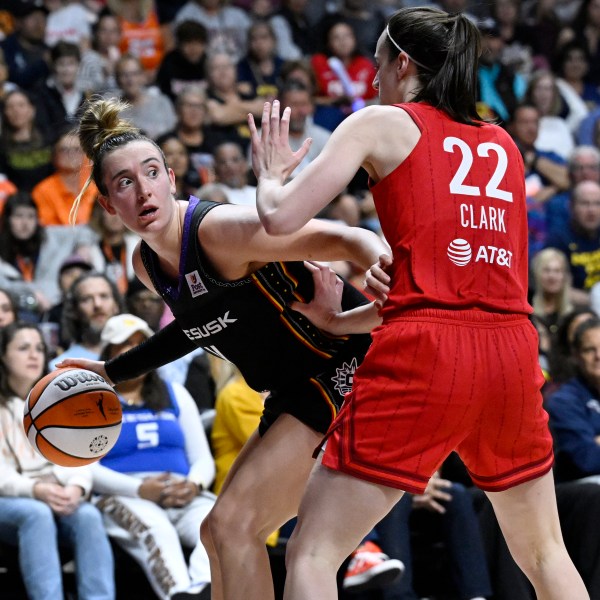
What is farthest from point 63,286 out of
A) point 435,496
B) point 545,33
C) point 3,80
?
point 545,33

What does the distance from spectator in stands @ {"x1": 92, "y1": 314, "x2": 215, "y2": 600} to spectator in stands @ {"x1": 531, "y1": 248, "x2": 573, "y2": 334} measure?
2981mm

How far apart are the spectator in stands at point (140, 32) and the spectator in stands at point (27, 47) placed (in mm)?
716

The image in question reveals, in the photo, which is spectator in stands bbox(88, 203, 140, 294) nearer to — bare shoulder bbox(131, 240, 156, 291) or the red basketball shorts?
bare shoulder bbox(131, 240, 156, 291)

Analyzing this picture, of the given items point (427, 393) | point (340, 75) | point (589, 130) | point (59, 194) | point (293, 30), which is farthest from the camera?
point (293, 30)

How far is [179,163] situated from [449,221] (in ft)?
18.8

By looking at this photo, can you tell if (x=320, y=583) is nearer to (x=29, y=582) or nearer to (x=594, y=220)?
(x=29, y=582)

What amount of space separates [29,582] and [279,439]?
7.05 feet

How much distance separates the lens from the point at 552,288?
8.04 meters

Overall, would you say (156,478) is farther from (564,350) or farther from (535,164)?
(535,164)

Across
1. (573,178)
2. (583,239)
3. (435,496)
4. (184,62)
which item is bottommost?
(435,496)

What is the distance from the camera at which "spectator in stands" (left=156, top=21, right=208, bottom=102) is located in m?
10.2

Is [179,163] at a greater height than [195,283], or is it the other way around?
[195,283]

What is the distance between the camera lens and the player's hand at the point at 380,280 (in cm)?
319

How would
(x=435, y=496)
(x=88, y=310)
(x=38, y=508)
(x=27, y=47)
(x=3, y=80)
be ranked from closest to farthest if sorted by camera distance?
(x=38, y=508) → (x=435, y=496) → (x=88, y=310) → (x=3, y=80) → (x=27, y=47)
